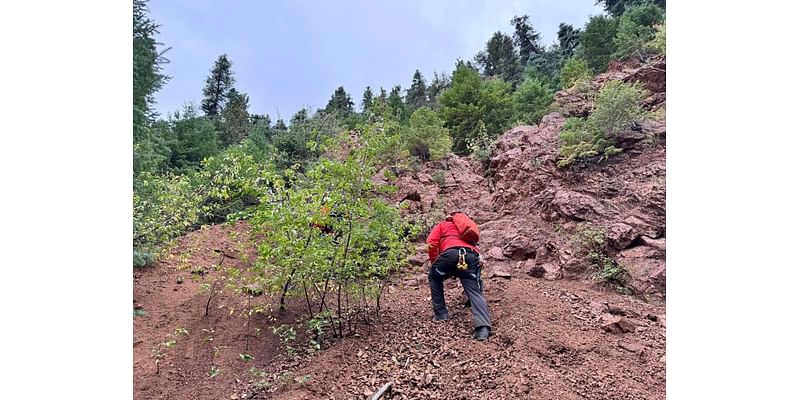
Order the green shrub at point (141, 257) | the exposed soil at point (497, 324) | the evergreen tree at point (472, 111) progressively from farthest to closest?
1. the evergreen tree at point (472, 111)
2. the green shrub at point (141, 257)
3. the exposed soil at point (497, 324)

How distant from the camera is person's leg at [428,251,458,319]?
3.83 metres

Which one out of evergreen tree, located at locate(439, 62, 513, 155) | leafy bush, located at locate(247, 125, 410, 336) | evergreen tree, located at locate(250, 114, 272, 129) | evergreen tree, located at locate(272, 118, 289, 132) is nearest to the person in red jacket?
leafy bush, located at locate(247, 125, 410, 336)

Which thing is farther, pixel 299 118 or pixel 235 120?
pixel 235 120

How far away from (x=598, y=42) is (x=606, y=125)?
7.19 meters

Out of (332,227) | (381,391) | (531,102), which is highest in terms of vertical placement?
(531,102)

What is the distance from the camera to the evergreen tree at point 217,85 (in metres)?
22.6

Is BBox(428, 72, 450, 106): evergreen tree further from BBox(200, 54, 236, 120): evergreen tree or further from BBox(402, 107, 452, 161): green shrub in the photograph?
BBox(402, 107, 452, 161): green shrub

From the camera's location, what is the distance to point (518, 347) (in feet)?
10.9

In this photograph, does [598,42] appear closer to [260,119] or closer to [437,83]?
[437,83]

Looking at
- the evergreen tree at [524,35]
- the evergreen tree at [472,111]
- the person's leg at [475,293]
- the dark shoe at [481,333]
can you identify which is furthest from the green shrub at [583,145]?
the evergreen tree at [524,35]

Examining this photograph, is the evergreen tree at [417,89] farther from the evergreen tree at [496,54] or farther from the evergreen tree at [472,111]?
the evergreen tree at [472,111]

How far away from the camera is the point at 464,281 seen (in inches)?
149

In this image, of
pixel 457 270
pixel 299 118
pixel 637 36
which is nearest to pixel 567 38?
pixel 637 36
